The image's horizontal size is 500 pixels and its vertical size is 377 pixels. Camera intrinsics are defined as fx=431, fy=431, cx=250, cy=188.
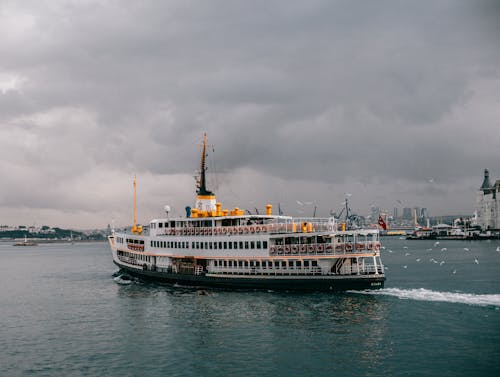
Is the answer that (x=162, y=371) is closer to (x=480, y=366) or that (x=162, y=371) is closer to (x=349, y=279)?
(x=480, y=366)

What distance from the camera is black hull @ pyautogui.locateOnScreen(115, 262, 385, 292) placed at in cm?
4347

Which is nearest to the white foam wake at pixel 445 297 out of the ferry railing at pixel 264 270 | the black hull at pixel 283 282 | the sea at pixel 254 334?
the sea at pixel 254 334

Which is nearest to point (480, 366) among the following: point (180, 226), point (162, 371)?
point (162, 371)

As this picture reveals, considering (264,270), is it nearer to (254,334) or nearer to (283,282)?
(283,282)

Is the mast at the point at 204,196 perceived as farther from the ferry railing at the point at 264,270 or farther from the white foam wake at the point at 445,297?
the white foam wake at the point at 445,297

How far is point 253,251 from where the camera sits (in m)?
48.3

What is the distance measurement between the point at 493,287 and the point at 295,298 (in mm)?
27222

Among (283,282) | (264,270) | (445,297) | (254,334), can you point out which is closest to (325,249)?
(283,282)

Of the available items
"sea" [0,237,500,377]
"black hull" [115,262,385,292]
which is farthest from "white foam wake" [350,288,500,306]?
"black hull" [115,262,385,292]

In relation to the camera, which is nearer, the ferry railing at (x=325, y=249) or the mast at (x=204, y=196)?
the ferry railing at (x=325, y=249)

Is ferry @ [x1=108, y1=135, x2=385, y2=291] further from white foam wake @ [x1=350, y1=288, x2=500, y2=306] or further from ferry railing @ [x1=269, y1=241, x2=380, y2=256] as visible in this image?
white foam wake @ [x1=350, y1=288, x2=500, y2=306]

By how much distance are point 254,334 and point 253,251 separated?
16.8m

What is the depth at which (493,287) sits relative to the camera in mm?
52875

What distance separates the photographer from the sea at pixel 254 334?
85.0ft
